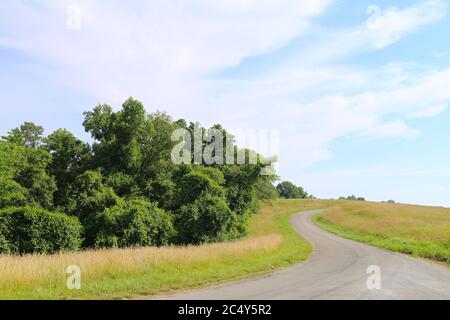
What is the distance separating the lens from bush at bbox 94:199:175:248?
35.4 meters

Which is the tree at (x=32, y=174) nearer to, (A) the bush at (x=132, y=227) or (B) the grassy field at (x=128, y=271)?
(A) the bush at (x=132, y=227)

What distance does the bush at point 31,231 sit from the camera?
1140 inches

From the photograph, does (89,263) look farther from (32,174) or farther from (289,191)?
(289,191)


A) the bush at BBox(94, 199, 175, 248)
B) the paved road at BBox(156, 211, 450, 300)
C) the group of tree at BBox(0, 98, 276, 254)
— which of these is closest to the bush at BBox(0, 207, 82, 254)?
the group of tree at BBox(0, 98, 276, 254)

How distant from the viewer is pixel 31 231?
29.3 meters

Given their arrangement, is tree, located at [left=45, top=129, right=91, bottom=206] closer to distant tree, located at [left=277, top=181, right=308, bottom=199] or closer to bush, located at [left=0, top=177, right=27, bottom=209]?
bush, located at [left=0, top=177, right=27, bottom=209]

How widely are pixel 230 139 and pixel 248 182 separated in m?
9.24

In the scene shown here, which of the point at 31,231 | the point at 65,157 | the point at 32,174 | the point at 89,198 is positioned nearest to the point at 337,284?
the point at 31,231

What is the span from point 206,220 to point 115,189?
39.8 feet

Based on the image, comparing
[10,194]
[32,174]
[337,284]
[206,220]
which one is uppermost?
[32,174]

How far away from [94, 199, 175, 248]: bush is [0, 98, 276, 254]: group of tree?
8 centimetres

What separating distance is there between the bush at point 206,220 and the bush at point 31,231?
35.2 ft

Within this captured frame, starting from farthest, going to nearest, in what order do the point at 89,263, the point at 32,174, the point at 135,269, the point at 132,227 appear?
the point at 32,174, the point at 132,227, the point at 135,269, the point at 89,263

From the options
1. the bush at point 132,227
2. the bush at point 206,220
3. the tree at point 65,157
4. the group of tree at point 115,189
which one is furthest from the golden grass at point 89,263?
the tree at point 65,157
